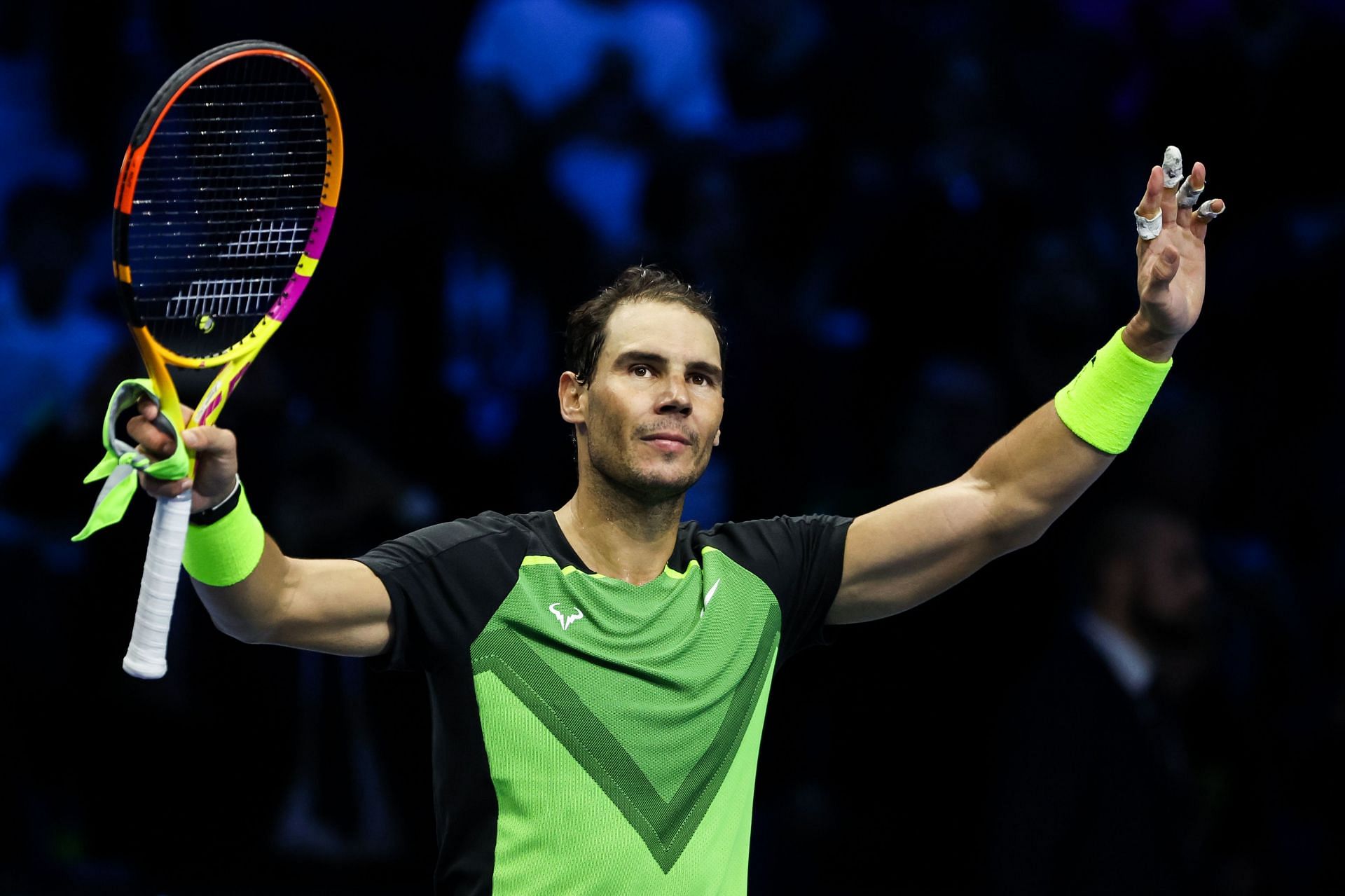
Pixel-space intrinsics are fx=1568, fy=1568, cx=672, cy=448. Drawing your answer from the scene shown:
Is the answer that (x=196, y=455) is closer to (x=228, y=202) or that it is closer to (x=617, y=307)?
(x=617, y=307)

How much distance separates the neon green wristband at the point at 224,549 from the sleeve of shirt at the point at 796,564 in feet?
3.09

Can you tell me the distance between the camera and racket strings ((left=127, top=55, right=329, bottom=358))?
9.70 feet

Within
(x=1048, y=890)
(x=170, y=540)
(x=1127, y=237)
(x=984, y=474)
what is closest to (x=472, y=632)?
(x=170, y=540)

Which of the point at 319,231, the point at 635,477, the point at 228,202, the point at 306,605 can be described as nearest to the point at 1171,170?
the point at 635,477

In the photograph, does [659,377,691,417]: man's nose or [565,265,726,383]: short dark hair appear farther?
[565,265,726,383]: short dark hair

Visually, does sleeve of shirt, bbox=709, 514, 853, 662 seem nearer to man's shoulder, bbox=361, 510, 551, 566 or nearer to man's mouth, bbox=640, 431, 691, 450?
man's mouth, bbox=640, 431, 691, 450

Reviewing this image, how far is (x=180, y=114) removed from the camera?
580cm

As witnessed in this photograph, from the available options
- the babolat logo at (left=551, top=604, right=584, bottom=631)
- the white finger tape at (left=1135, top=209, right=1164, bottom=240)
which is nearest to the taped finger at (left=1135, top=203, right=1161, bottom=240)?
the white finger tape at (left=1135, top=209, right=1164, bottom=240)

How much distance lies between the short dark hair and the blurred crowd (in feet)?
8.89

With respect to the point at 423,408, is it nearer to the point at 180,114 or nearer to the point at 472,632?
the point at 180,114

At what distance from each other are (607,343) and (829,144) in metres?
3.31

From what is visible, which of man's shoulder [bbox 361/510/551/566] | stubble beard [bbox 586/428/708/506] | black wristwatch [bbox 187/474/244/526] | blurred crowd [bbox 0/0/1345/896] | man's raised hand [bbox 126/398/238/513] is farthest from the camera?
blurred crowd [bbox 0/0/1345/896]

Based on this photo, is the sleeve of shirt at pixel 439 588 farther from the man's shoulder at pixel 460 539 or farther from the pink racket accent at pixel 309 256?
the pink racket accent at pixel 309 256

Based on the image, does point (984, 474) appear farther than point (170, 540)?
Yes
